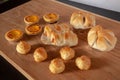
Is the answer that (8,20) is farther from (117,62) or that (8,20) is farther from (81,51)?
(117,62)

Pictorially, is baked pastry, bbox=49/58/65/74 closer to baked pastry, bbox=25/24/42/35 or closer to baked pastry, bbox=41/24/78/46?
baked pastry, bbox=41/24/78/46

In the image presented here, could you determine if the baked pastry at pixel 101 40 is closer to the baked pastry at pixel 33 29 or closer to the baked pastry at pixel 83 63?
the baked pastry at pixel 83 63

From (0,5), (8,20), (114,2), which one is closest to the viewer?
(8,20)

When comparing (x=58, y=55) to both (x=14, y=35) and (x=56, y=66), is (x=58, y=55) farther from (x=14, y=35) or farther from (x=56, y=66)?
(x=14, y=35)

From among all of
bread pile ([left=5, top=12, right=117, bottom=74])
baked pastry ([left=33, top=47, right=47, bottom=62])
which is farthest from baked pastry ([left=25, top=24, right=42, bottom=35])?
baked pastry ([left=33, top=47, right=47, bottom=62])

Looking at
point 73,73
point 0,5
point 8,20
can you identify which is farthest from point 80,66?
point 0,5

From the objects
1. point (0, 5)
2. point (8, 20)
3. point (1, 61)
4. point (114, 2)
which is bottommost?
point (1, 61)
